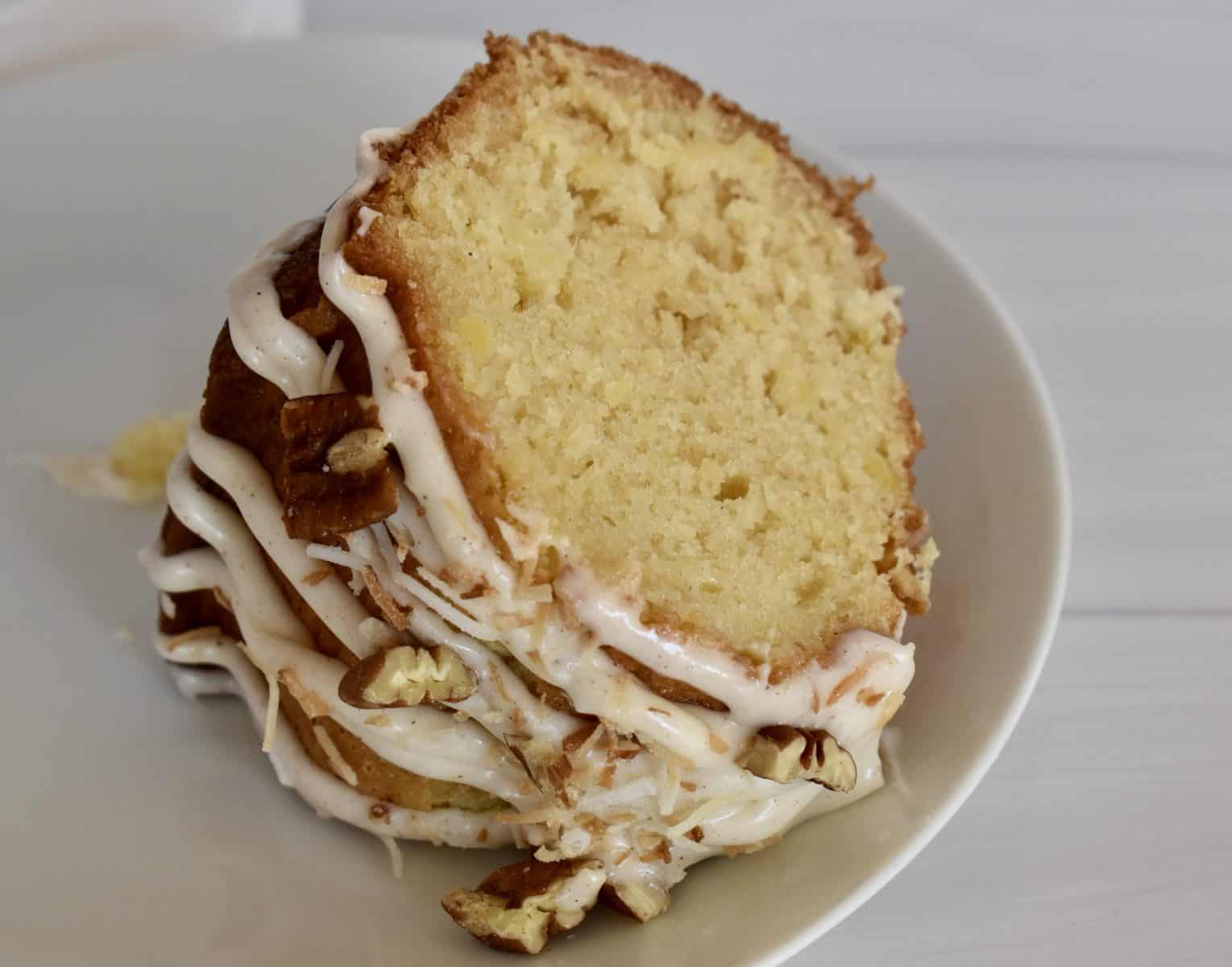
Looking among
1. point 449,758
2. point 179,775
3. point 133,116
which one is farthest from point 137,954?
point 133,116

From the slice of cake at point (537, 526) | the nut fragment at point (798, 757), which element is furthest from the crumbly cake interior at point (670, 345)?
the nut fragment at point (798, 757)

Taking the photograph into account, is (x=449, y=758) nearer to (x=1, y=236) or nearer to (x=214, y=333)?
(x=214, y=333)

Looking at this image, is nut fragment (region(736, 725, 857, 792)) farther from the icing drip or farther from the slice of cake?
the icing drip

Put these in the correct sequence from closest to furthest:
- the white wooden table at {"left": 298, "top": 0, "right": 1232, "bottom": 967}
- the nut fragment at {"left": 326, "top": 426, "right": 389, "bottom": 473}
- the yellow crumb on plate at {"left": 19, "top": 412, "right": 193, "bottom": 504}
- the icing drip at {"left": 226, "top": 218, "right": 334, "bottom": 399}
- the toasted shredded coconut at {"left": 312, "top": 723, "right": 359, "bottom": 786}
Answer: the nut fragment at {"left": 326, "top": 426, "right": 389, "bottom": 473} < the icing drip at {"left": 226, "top": 218, "right": 334, "bottom": 399} < the toasted shredded coconut at {"left": 312, "top": 723, "right": 359, "bottom": 786} < the white wooden table at {"left": 298, "top": 0, "right": 1232, "bottom": 967} < the yellow crumb on plate at {"left": 19, "top": 412, "right": 193, "bottom": 504}

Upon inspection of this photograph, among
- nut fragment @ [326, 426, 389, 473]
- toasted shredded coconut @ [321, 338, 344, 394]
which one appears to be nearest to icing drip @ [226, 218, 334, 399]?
toasted shredded coconut @ [321, 338, 344, 394]

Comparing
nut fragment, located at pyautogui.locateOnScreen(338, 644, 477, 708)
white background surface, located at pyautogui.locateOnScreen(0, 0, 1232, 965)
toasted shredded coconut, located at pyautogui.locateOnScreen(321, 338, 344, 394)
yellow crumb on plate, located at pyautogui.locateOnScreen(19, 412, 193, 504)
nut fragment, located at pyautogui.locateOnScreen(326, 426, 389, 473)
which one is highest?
toasted shredded coconut, located at pyautogui.locateOnScreen(321, 338, 344, 394)

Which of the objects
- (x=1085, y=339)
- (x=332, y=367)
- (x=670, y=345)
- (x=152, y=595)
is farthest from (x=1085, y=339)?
(x=152, y=595)

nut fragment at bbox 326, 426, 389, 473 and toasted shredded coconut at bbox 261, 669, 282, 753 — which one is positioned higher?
nut fragment at bbox 326, 426, 389, 473
